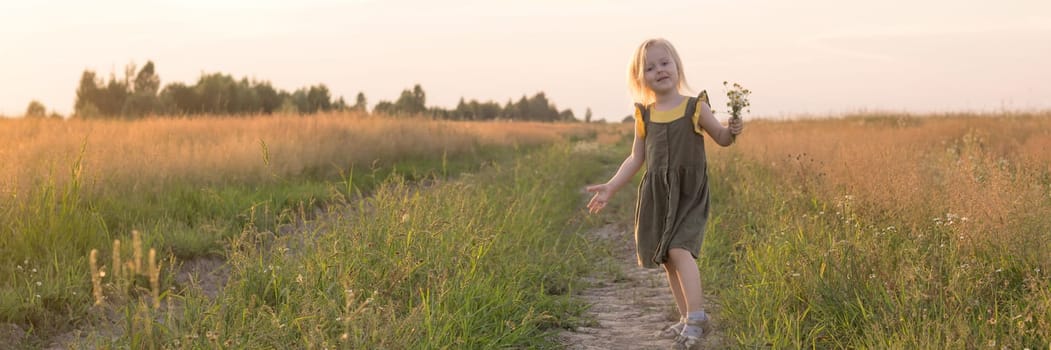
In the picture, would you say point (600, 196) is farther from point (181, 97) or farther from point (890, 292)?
point (181, 97)

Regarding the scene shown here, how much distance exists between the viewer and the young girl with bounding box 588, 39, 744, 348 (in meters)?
3.85

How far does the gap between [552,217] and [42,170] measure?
14.9 ft

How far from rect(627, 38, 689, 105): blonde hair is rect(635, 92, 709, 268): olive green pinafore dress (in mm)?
147

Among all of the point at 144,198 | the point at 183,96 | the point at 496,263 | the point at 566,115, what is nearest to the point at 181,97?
the point at 183,96

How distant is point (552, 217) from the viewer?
25.1 feet

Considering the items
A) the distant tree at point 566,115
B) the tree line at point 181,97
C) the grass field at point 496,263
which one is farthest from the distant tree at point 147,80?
the distant tree at point 566,115

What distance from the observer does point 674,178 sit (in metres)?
3.88

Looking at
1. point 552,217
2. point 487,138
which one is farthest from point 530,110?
point 552,217

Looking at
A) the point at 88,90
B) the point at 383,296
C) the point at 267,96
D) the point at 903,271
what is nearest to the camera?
the point at 903,271

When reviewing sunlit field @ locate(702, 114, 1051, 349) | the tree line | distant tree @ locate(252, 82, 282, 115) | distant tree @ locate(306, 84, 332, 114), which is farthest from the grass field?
distant tree @ locate(306, 84, 332, 114)

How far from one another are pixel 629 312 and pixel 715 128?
135cm

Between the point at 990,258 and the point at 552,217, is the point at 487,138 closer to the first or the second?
the point at 552,217

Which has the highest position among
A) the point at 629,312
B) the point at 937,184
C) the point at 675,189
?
the point at 675,189

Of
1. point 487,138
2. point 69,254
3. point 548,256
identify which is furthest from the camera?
point 487,138
